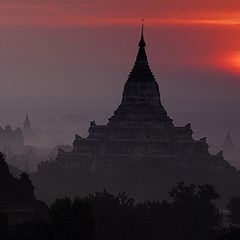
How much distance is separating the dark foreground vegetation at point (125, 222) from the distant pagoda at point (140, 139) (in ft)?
233

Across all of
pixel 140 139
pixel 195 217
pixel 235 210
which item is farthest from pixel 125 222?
pixel 140 139

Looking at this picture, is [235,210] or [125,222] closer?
[125,222]

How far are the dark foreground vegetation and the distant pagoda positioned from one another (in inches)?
2796

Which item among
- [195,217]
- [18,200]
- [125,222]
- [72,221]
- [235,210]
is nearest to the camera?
[72,221]

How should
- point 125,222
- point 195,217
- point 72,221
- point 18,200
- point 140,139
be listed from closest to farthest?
1. point 72,221
2. point 125,222
3. point 18,200
4. point 195,217
5. point 140,139

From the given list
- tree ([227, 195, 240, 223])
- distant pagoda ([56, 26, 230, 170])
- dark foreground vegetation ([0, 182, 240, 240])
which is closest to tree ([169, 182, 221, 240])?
dark foreground vegetation ([0, 182, 240, 240])

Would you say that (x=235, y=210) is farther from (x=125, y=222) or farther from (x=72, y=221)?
(x=72, y=221)

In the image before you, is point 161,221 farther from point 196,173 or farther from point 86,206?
point 196,173

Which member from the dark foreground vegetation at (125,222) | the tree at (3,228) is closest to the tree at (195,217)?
the dark foreground vegetation at (125,222)

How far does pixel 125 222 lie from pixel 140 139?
310 ft

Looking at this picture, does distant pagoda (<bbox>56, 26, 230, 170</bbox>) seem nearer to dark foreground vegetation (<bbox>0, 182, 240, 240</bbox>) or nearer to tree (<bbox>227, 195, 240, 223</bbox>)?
tree (<bbox>227, 195, 240, 223</bbox>)

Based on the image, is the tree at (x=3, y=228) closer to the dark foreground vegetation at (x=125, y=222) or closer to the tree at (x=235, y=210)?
the dark foreground vegetation at (x=125, y=222)

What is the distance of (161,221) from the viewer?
330 feet

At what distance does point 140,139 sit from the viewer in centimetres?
18725
